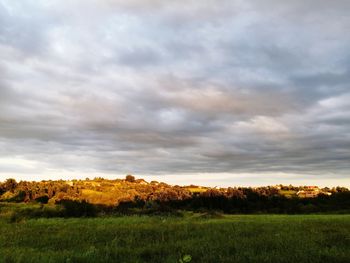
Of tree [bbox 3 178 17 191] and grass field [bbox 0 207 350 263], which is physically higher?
tree [bbox 3 178 17 191]

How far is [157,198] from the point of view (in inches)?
2338

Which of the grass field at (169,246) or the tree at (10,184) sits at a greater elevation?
the tree at (10,184)

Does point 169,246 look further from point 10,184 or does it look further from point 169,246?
point 10,184

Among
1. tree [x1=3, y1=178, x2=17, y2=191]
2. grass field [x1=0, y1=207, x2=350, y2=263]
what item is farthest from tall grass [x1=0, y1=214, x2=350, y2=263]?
tree [x1=3, y1=178, x2=17, y2=191]

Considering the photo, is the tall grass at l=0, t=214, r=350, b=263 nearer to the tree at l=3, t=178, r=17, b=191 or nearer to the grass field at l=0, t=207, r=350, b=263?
the grass field at l=0, t=207, r=350, b=263

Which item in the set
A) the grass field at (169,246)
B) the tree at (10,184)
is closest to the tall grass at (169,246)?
the grass field at (169,246)

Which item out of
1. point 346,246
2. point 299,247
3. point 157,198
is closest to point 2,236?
point 299,247

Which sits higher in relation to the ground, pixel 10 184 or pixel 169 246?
pixel 10 184

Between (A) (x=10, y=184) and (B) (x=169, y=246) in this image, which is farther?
(A) (x=10, y=184)

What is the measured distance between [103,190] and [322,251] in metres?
49.9

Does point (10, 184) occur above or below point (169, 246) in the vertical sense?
above

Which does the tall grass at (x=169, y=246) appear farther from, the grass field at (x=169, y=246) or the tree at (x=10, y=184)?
the tree at (x=10, y=184)

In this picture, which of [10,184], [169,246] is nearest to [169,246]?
[169,246]

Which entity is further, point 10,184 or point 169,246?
point 10,184
